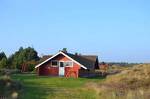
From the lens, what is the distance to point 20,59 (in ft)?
237

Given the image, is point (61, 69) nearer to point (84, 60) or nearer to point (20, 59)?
point (84, 60)

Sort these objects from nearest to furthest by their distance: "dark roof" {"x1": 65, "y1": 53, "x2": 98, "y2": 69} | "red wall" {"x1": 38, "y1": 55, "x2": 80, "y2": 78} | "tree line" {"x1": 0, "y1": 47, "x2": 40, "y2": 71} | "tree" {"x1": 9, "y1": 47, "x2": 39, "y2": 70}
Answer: "red wall" {"x1": 38, "y1": 55, "x2": 80, "y2": 78}
"dark roof" {"x1": 65, "y1": 53, "x2": 98, "y2": 69}
"tree line" {"x1": 0, "y1": 47, "x2": 40, "y2": 71}
"tree" {"x1": 9, "y1": 47, "x2": 39, "y2": 70}

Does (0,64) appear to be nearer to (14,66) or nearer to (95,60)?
(14,66)

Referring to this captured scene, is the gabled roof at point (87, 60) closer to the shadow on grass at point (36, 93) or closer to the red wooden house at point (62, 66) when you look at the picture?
the red wooden house at point (62, 66)

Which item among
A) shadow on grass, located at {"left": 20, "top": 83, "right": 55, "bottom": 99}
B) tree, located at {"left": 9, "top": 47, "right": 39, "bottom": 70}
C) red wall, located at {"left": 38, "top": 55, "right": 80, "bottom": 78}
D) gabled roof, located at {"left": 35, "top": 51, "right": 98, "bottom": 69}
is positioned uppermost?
tree, located at {"left": 9, "top": 47, "right": 39, "bottom": 70}

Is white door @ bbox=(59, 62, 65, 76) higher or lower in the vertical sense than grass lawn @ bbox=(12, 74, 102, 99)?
higher


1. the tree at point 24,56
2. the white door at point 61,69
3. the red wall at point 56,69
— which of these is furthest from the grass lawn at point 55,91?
the tree at point 24,56

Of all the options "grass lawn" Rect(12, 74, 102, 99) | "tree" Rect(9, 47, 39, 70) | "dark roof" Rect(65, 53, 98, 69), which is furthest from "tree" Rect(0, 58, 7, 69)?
"grass lawn" Rect(12, 74, 102, 99)

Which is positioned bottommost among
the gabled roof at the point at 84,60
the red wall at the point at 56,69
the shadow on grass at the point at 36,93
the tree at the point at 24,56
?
the shadow on grass at the point at 36,93

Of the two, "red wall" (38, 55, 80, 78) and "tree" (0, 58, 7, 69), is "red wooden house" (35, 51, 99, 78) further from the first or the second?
"tree" (0, 58, 7, 69)

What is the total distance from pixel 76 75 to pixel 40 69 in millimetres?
4985

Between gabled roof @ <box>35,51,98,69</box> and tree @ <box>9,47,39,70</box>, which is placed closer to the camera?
gabled roof @ <box>35,51,98,69</box>

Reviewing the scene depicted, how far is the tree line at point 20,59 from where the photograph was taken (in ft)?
213

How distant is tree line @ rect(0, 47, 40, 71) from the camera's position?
65.0 m
